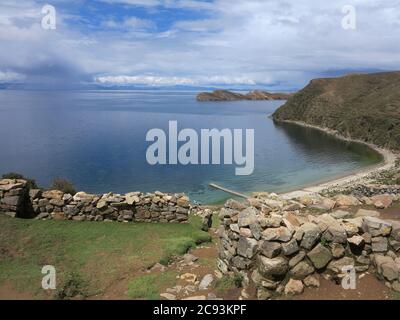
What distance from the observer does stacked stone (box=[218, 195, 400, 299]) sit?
33.4 feet

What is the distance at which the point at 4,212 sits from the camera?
54.0 ft

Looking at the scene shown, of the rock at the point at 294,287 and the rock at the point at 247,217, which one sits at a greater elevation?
the rock at the point at 247,217

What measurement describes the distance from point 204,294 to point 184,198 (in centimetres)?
801

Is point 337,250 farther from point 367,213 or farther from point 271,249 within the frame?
point 367,213

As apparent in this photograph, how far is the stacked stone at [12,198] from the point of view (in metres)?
16.4

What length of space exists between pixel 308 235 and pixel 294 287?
4.60 feet

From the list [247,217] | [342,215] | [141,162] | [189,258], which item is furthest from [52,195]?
[141,162]

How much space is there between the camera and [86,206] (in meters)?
17.5

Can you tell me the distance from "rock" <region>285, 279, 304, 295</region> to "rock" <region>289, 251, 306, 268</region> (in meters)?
0.40

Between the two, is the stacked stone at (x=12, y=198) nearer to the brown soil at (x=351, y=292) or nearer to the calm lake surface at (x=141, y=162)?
the brown soil at (x=351, y=292)

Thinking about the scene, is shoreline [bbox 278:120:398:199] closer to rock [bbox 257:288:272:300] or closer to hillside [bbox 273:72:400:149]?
hillside [bbox 273:72:400:149]

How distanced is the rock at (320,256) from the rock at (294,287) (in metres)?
0.69

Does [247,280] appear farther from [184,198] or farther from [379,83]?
[379,83]

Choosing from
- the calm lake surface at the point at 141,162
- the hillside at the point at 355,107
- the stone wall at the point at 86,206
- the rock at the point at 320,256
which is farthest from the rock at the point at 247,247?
the hillside at the point at 355,107
